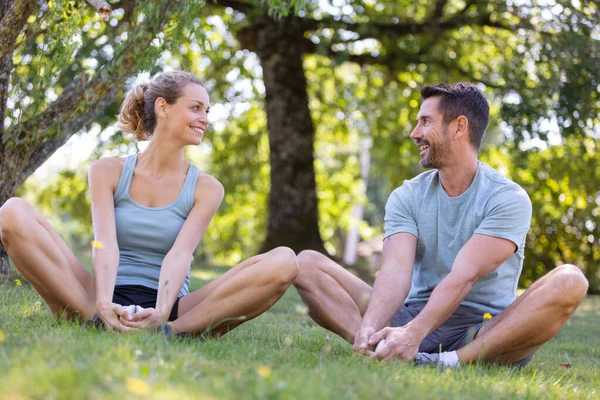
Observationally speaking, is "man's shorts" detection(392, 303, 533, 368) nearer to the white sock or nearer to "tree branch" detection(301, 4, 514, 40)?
the white sock

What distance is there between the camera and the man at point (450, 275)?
12.3 ft

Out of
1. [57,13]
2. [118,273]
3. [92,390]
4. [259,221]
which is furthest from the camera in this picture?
[259,221]

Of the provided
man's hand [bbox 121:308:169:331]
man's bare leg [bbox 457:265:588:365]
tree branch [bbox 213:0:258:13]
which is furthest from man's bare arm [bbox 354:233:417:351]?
tree branch [bbox 213:0:258:13]

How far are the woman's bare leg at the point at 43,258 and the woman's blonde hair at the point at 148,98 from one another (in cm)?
93

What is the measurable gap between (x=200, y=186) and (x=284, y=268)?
0.78 meters

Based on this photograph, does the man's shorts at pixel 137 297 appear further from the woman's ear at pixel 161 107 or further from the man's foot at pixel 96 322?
the woman's ear at pixel 161 107

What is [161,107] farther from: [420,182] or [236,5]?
[236,5]

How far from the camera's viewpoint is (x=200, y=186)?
170 inches

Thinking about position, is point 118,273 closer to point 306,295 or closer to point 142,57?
point 306,295

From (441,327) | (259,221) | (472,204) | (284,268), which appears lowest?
(259,221)

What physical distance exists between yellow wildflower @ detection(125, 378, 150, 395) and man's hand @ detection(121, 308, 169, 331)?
143 cm

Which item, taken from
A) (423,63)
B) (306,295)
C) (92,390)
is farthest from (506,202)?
(423,63)

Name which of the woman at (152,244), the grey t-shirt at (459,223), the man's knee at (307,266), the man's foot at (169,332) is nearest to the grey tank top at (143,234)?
the woman at (152,244)

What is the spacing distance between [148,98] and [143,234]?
0.84m
